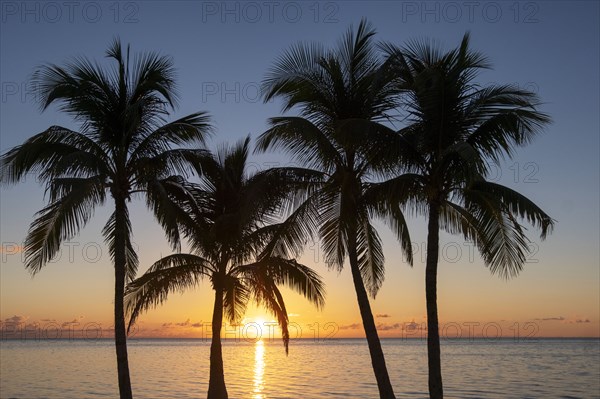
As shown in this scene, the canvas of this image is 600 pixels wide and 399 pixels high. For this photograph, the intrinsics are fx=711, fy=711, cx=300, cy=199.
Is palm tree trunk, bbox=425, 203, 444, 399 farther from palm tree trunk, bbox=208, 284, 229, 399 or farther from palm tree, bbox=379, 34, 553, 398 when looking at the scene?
palm tree trunk, bbox=208, 284, 229, 399

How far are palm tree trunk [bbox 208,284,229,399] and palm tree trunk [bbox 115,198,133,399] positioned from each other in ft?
17.2

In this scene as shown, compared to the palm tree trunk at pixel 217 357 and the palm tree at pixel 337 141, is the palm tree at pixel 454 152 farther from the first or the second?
the palm tree trunk at pixel 217 357

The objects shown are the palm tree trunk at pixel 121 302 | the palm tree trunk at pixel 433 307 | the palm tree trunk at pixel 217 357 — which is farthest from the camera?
the palm tree trunk at pixel 217 357

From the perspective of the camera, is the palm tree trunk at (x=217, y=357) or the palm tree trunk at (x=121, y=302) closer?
the palm tree trunk at (x=121, y=302)

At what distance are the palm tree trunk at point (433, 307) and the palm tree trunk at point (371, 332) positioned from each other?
1.49 m

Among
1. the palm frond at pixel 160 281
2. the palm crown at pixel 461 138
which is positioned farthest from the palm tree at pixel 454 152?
the palm frond at pixel 160 281

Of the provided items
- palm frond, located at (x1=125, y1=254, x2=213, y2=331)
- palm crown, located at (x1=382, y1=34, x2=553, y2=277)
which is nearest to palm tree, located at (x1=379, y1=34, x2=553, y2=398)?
palm crown, located at (x1=382, y1=34, x2=553, y2=277)

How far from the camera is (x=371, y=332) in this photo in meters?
18.0

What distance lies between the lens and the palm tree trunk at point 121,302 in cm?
1733

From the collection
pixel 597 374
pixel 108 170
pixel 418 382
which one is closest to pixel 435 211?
pixel 108 170

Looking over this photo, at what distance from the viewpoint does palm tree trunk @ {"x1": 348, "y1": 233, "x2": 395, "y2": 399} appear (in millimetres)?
17672

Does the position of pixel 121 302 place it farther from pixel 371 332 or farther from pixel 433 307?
pixel 433 307

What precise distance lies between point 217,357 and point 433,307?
29.2 feet

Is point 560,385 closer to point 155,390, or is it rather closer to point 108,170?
point 155,390
